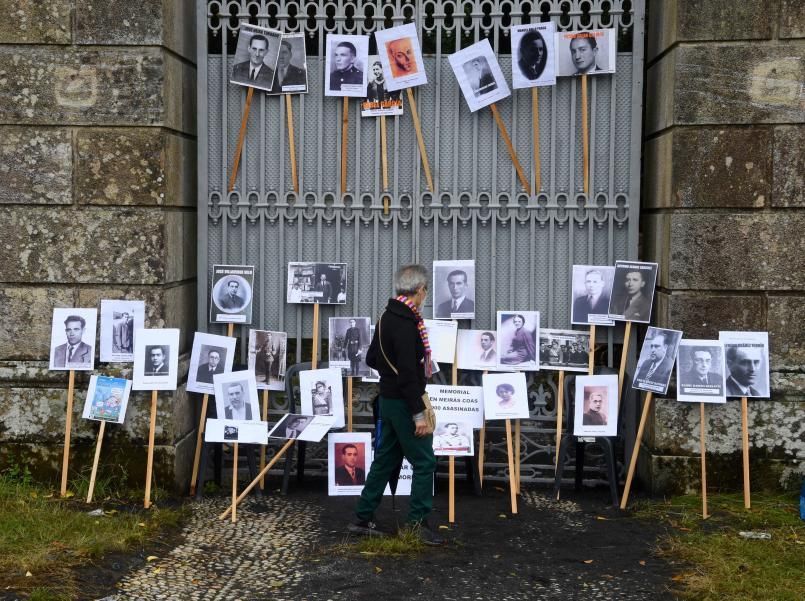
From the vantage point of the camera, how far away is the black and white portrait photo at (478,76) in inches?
271

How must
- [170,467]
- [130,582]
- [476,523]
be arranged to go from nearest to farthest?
[130,582] → [476,523] → [170,467]

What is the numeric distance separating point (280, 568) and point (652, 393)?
2.78 m

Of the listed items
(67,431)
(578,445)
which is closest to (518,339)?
(578,445)

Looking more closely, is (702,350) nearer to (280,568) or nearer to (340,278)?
(340,278)

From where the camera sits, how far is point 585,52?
22.6 ft

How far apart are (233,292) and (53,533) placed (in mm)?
2067

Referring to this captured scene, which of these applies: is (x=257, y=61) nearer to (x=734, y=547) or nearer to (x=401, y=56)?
(x=401, y=56)

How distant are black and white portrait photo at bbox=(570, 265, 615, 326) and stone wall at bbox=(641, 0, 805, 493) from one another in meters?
0.41

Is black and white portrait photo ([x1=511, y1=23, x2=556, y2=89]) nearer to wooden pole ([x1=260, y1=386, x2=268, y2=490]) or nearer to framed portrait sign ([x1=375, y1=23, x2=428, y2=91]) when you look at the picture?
framed portrait sign ([x1=375, y1=23, x2=428, y2=91])

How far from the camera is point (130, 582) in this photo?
528cm

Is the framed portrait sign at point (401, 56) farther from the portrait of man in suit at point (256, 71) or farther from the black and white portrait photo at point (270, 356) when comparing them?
the black and white portrait photo at point (270, 356)

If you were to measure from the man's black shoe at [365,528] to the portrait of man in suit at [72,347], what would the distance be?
2085mm

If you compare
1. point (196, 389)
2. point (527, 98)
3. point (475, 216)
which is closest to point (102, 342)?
point (196, 389)

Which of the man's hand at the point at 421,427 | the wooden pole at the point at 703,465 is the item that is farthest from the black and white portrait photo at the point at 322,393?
the wooden pole at the point at 703,465
